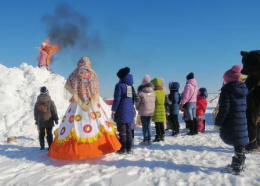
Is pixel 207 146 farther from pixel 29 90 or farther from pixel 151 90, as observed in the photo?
pixel 29 90

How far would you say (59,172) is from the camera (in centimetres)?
463

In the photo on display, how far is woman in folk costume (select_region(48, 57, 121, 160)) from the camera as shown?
16.7 feet

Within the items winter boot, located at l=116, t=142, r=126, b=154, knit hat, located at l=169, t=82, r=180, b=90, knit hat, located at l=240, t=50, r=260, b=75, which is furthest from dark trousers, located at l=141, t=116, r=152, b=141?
knit hat, located at l=240, t=50, r=260, b=75

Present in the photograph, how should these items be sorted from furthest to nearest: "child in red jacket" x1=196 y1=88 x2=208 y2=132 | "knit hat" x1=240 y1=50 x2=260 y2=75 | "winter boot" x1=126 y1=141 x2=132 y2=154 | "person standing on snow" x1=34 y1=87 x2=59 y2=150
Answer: "child in red jacket" x1=196 y1=88 x2=208 y2=132 → "person standing on snow" x1=34 y1=87 x2=59 y2=150 → "winter boot" x1=126 y1=141 x2=132 y2=154 → "knit hat" x1=240 y1=50 x2=260 y2=75

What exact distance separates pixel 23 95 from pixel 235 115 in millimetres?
13041

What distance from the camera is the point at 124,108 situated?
231 inches

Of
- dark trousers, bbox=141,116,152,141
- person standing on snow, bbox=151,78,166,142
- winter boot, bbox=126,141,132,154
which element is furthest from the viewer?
person standing on snow, bbox=151,78,166,142

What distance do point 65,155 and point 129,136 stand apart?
5.31 ft

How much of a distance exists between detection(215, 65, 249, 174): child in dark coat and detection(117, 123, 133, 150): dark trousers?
2.36 m

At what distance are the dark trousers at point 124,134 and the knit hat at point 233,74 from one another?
265 centimetres

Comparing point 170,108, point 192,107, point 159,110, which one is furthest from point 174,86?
point 159,110

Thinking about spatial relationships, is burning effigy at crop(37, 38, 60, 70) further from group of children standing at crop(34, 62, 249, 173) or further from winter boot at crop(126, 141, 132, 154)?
winter boot at crop(126, 141, 132, 154)

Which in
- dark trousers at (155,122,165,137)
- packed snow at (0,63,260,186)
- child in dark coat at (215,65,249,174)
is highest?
child in dark coat at (215,65,249,174)

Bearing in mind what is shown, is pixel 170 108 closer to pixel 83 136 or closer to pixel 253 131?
pixel 253 131
